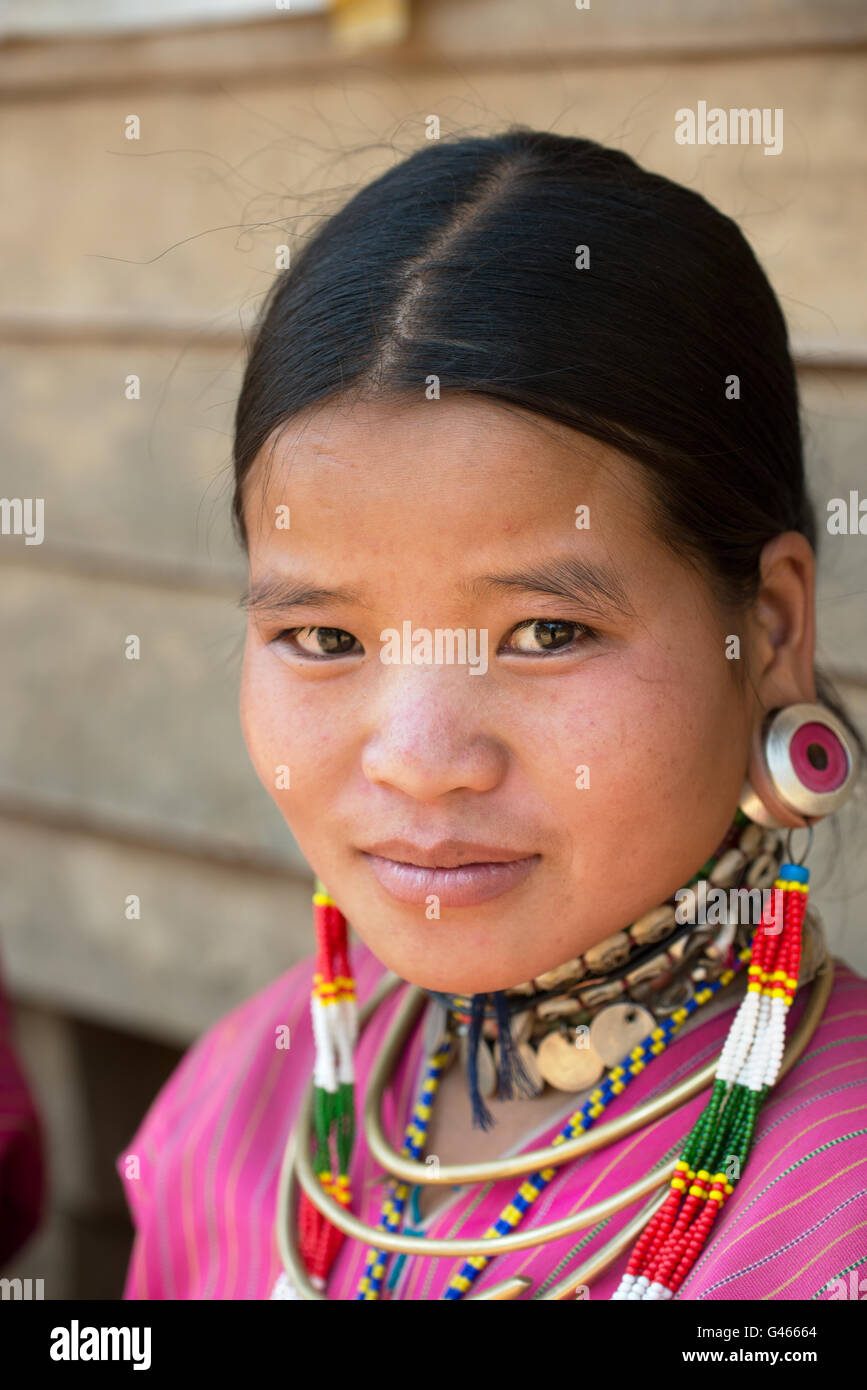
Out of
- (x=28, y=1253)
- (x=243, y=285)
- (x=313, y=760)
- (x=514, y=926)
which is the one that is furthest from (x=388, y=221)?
(x=28, y=1253)

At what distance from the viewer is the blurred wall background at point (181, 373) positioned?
5.43 ft

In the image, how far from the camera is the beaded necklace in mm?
939

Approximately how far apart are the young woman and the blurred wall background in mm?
631

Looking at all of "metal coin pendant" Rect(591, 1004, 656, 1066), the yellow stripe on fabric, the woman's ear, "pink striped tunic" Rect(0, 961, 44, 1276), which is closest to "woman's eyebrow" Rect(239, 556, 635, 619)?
the woman's ear

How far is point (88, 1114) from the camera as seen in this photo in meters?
2.77

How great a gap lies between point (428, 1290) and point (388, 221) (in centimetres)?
83

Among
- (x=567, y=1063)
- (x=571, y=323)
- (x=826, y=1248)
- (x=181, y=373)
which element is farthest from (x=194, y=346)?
(x=826, y=1248)

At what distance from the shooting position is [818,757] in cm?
98

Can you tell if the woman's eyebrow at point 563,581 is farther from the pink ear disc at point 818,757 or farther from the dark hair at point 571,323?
the pink ear disc at point 818,757

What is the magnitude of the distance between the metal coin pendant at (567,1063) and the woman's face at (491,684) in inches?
4.8

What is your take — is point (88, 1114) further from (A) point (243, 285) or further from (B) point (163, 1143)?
(A) point (243, 285)

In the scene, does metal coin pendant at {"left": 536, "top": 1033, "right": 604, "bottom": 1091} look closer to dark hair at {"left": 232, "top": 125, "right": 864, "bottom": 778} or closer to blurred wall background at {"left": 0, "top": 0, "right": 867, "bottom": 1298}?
dark hair at {"left": 232, "top": 125, "right": 864, "bottom": 778}

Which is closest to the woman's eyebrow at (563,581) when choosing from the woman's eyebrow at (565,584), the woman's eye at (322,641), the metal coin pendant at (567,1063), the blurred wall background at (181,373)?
the woman's eyebrow at (565,584)

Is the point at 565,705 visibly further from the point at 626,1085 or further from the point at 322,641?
the point at 626,1085
